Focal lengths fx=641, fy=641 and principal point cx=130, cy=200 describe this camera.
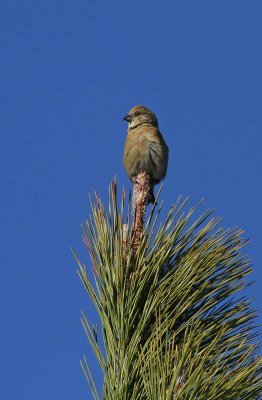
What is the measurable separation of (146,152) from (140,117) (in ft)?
2.79

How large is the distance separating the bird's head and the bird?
0.06 metres

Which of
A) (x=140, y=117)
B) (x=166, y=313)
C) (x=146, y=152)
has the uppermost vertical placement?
(x=140, y=117)

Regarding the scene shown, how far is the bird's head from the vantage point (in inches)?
246

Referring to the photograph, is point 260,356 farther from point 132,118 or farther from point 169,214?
point 132,118

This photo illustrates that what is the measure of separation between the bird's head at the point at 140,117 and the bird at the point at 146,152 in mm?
56

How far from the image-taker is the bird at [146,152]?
5.50m

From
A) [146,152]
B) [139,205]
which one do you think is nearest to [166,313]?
[139,205]

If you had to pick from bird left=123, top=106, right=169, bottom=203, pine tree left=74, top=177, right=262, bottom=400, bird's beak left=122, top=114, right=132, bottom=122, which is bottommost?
pine tree left=74, top=177, right=262, bottom=400

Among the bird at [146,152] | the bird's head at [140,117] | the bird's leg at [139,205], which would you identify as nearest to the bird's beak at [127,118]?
the bird's head at [140,117]

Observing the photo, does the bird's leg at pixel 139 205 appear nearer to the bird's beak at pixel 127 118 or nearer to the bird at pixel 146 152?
the bird at pixel 146 152

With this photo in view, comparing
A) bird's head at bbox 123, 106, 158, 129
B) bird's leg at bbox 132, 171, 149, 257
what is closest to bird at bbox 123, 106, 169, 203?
bird's head at bbox 123, 106, 158, 129

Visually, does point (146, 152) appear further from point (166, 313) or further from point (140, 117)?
point (166, 313)

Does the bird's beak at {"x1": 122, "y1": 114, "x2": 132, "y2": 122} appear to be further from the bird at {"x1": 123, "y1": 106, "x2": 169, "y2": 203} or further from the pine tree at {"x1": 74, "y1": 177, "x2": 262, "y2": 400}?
the pine tree at {"x1": 74, "y1": 177, "x2": 262, "y2": 400}

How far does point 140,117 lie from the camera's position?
6.30 meters
